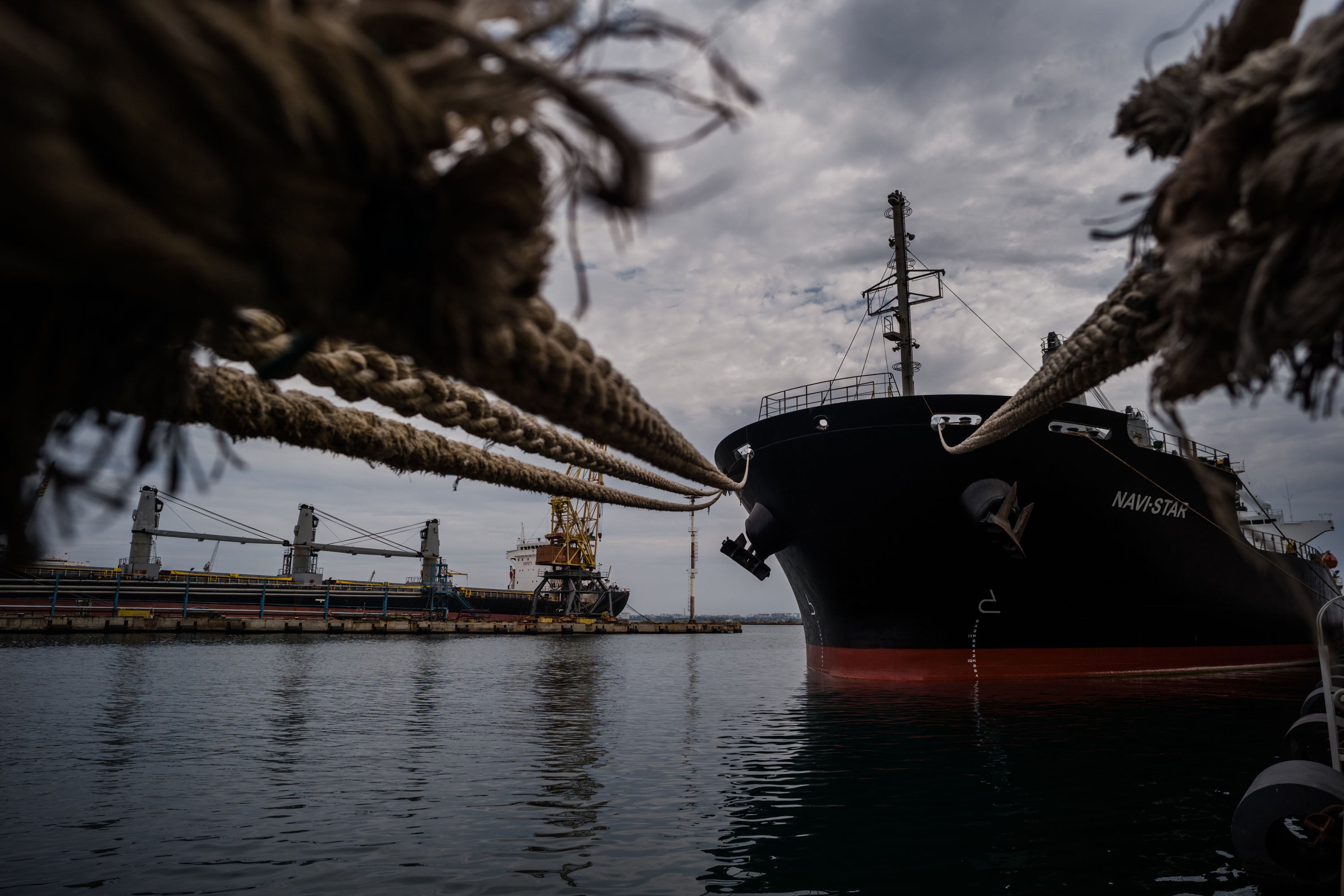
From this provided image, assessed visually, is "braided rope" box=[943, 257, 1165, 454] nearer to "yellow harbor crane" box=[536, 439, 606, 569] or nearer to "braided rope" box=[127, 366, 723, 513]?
"braided rope" box=[127, 366, 723, 513]

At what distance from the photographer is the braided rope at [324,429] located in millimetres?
2385

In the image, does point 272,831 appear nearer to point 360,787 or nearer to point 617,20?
point 360,787

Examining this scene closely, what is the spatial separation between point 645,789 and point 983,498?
7114 mm

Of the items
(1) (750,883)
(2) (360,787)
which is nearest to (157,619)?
(2) (360,787)

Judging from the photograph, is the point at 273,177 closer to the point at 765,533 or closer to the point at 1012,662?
the point at 765,533

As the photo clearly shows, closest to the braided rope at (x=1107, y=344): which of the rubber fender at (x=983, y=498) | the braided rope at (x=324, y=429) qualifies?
the braided rope at (x=324, y=429)

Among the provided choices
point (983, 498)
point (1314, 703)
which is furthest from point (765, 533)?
point (1314, 703)

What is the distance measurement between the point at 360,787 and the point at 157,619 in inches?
1476

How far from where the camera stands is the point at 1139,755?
780 centimetres

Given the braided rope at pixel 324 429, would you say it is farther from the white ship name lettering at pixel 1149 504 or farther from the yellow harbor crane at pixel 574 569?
the yellow harbor crane at pixel 574 569

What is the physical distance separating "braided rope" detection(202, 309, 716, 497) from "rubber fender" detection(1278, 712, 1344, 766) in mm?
7471

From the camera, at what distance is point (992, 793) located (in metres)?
6.50

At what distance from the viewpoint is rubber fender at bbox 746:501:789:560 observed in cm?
1381

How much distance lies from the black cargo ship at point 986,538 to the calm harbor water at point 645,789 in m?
0.74
